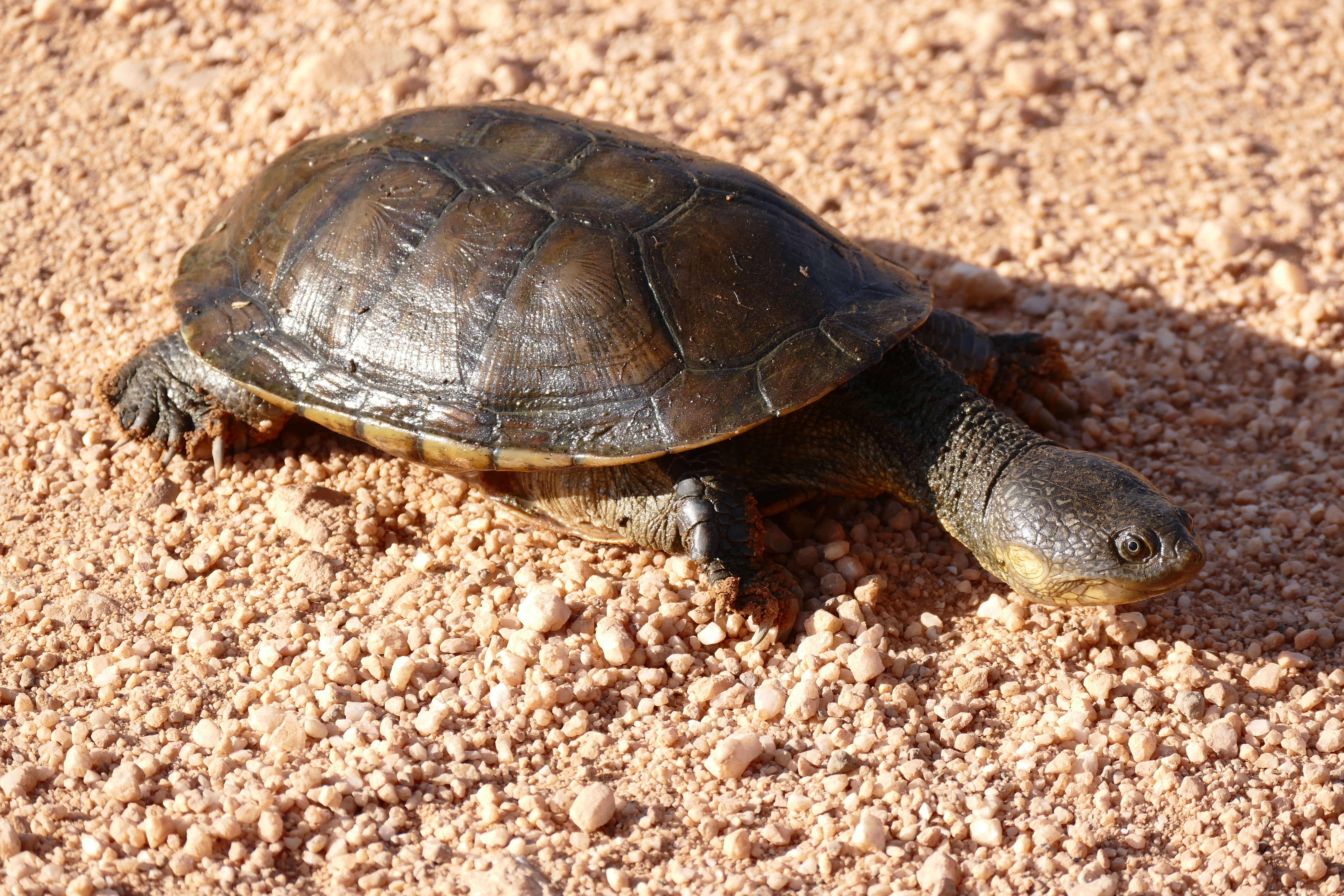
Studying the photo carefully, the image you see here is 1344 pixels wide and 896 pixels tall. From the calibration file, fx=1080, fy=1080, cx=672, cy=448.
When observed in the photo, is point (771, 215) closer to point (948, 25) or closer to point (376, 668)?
point (376, 668)

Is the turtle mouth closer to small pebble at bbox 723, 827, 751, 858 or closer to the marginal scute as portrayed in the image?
small pebble at bbox 723, 827, 751, 858

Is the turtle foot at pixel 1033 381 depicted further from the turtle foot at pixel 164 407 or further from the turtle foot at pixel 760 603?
the turtle foot at pixel 164 407

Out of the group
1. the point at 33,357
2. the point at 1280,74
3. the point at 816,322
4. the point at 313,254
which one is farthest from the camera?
the point at 1280,74

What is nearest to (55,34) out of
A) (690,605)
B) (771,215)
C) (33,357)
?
(33,357)

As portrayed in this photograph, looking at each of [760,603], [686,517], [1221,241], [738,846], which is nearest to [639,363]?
[686,517]

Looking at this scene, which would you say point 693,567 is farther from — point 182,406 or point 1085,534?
point 182,406

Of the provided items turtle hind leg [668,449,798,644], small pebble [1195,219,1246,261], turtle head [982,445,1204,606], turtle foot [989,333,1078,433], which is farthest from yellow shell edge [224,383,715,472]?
small pebble [1195,219,1246,261]

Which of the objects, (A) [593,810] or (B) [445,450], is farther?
(B) [445,450]
